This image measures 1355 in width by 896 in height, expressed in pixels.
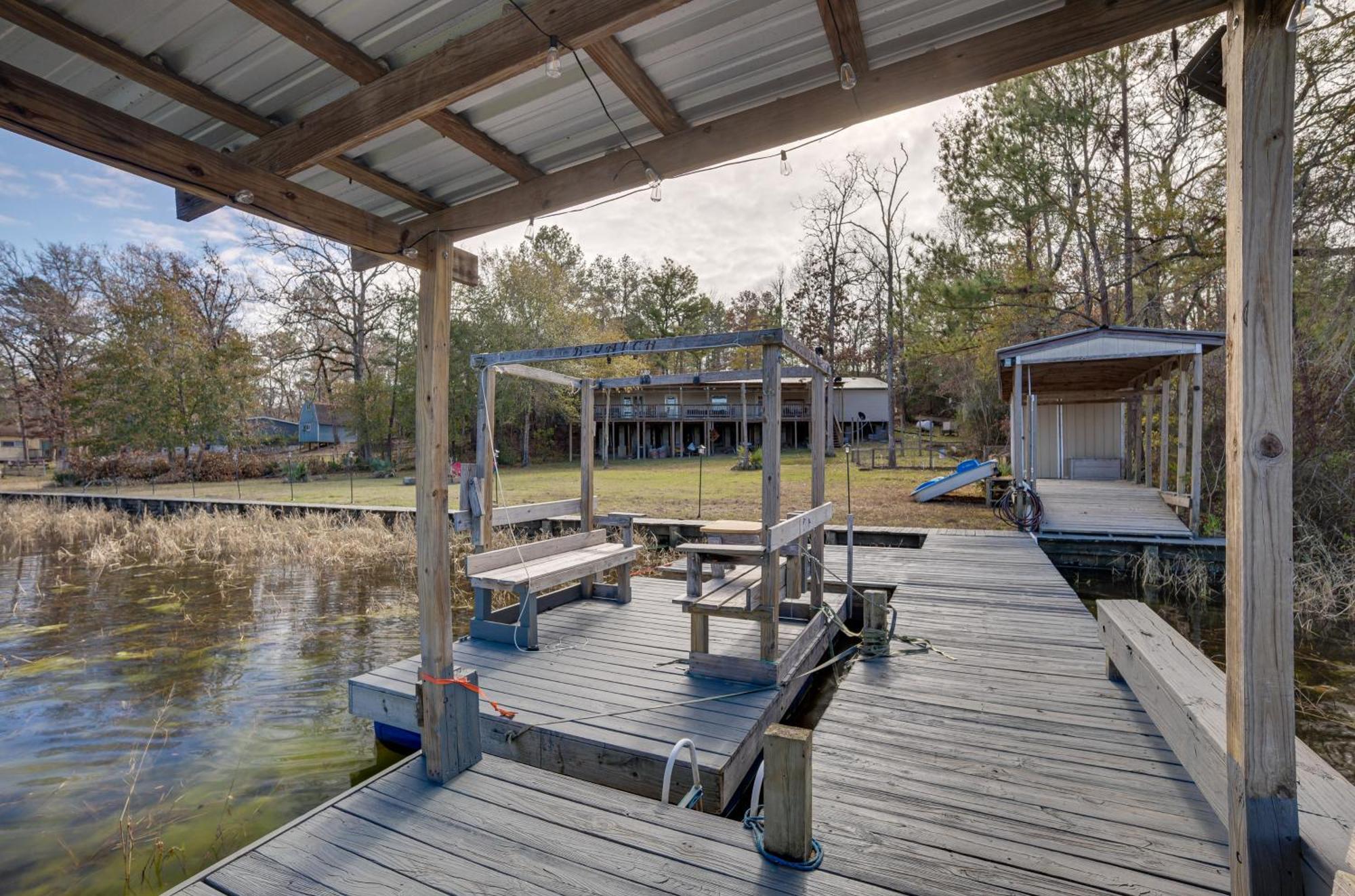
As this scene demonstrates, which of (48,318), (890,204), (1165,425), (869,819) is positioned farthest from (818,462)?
(48,318)

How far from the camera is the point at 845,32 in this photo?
2146mm

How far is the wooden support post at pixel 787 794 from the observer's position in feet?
7.67

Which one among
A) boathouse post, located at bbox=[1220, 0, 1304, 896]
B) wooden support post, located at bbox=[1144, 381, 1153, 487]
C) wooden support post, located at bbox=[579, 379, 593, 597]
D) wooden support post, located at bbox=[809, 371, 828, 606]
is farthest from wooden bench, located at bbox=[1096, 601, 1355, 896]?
wooden support post, located at bbox=[1144, 381, 1153, 487]

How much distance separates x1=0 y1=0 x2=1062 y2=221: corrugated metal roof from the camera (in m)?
2.01

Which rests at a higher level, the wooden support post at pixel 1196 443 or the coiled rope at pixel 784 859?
the wooden support post at pixel 1196 443

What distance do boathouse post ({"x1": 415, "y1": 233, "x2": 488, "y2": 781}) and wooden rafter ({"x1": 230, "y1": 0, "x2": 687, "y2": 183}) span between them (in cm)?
71

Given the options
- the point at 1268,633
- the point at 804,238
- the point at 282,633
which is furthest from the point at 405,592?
the point at 804,238

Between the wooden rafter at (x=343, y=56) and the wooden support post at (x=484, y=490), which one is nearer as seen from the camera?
the wooden rafter at (x=343, y=56)

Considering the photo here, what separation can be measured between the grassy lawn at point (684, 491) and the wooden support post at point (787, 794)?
360 inches

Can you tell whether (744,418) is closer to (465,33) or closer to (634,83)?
(634,83)

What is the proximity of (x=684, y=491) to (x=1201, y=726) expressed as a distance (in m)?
15.4

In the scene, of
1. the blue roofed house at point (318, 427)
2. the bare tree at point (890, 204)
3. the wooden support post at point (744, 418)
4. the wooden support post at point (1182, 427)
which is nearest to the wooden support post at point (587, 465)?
the wooden support post at point (744, 418)

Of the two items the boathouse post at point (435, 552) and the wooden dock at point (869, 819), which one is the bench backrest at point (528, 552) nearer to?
the wooden dock at point (869, 819)

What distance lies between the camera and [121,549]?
1273 cm
